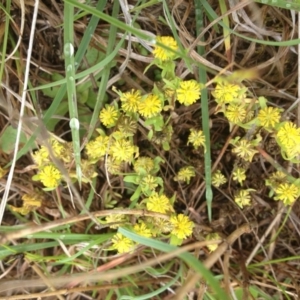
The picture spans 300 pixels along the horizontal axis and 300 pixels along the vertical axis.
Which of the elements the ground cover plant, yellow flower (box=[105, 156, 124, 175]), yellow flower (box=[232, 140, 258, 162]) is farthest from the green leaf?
yellow flower (box=[232, 140, 258, 162])

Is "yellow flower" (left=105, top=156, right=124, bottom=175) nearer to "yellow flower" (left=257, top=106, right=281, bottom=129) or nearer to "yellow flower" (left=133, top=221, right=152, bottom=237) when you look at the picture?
"yellow flower" (left=133, top=221, right=152, bottom=237)

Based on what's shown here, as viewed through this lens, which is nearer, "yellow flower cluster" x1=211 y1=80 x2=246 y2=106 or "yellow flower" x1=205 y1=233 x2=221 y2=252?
"yellow flower cluster" x1=211 y1=80 x2=246 y2=106

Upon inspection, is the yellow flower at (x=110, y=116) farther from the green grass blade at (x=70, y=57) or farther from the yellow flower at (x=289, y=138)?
the yellow flower at (x=289, y=138)

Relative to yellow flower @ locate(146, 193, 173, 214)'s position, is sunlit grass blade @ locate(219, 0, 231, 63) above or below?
above

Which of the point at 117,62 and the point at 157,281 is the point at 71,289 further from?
the point at 117,62

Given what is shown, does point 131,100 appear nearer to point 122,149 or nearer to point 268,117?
point 122,149

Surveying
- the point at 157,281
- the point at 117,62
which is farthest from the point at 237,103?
the point at 157,281

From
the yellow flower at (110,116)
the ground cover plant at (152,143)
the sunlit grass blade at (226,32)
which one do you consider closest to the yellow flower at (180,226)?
the ground cover plant at (152,143)
